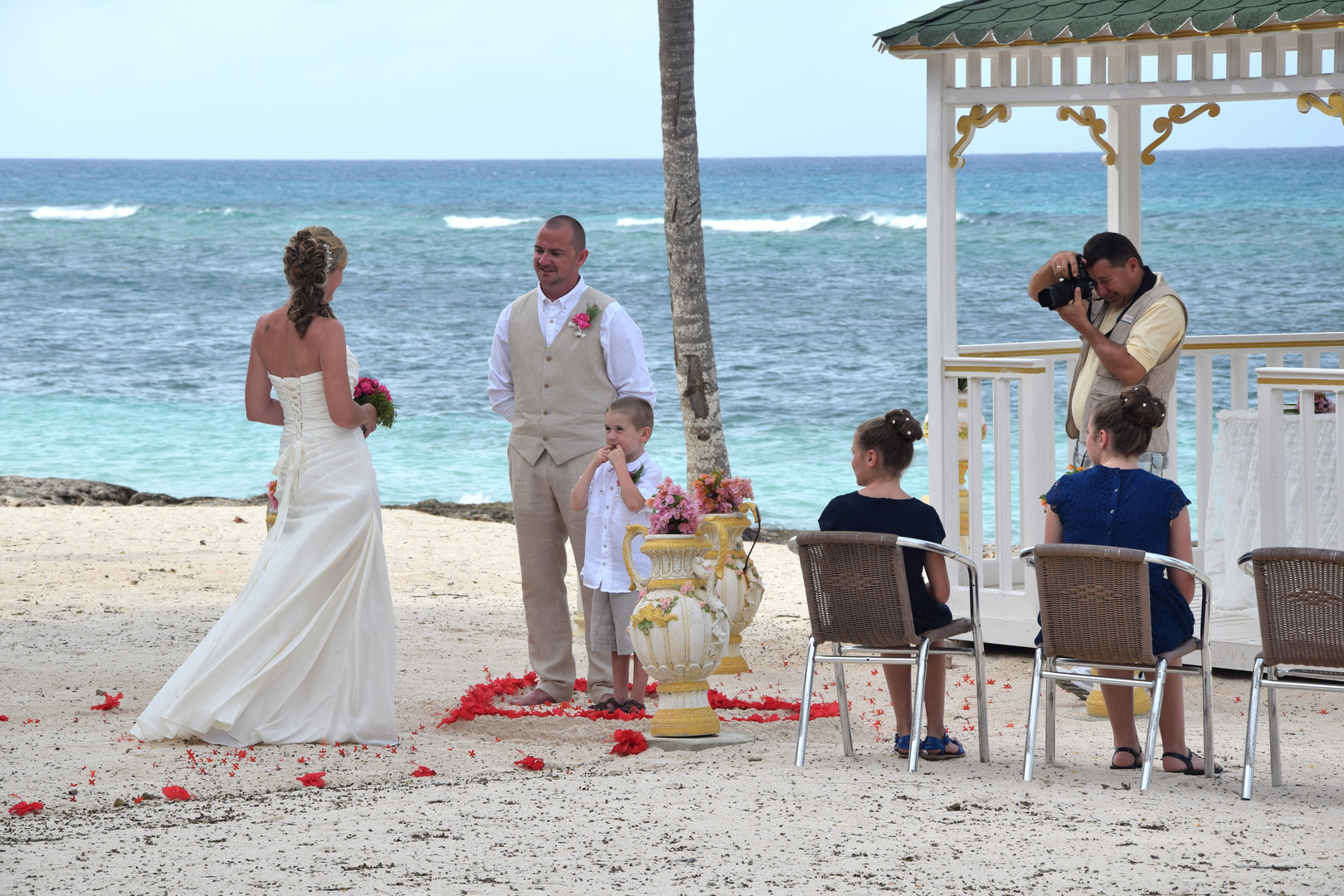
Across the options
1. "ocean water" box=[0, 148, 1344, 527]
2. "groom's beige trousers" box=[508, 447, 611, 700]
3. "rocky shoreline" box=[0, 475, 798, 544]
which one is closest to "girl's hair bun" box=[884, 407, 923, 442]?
"groom's beige trousers" box=[508, 447, 611, 700]

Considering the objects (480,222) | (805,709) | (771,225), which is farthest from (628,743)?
(480,222)

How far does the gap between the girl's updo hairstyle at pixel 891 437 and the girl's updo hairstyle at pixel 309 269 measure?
174 centimetres

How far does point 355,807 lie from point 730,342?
2854 cm

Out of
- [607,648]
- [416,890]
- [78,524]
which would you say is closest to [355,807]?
[416,890]

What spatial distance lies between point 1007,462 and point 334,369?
9.67ft

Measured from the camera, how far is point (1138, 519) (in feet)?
14.1

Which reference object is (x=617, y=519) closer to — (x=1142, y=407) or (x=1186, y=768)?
(x=1142, y=407)

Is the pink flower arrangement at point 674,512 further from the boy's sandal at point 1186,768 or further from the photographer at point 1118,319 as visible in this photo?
the boy's sandal at point 1186,768

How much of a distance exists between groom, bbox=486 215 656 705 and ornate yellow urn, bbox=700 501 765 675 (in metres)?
0.52

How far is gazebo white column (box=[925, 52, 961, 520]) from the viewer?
6305 mm

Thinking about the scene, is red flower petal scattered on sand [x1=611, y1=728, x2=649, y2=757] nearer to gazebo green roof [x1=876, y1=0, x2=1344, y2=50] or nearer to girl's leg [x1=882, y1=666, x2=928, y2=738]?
girl's leg [x1=882, y1=666, x2=928, y2=738]

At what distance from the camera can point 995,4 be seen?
6.35m

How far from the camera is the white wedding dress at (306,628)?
4.85 m

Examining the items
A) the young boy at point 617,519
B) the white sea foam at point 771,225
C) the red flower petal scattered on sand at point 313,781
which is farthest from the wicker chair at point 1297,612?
the white sea foam at point 771,225
